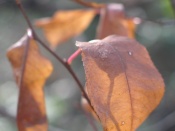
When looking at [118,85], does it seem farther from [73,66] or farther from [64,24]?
[73,66]

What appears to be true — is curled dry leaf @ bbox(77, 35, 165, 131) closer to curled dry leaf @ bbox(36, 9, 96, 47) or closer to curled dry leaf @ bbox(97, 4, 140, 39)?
curled dry leaf @ bbox(97, 4, 140, 39)

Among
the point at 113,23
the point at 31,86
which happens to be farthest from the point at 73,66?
the point at 31,86

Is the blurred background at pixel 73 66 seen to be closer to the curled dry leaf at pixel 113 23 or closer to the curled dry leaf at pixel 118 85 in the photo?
the curled dry leaf at pixel 113 23

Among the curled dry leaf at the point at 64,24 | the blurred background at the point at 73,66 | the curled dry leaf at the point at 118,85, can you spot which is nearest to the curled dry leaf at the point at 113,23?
the curled dry leaf at the point at 64,24

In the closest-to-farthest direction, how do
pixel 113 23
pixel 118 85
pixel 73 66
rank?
pixel 118 85 → pixel 113 23 → pixel 73 66

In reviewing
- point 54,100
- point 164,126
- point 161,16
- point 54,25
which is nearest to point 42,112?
point 54,25
